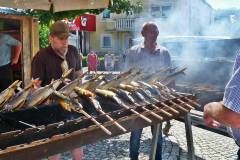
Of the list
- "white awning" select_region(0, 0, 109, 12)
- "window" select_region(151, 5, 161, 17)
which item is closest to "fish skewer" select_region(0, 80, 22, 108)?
"white awning" select_region(0, 0, 109, 12)

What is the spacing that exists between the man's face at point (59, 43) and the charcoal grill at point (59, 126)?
109 cm

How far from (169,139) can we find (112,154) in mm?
1225

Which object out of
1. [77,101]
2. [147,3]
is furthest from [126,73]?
[147,3]

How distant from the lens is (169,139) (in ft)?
20.8

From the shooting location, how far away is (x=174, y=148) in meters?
5.85

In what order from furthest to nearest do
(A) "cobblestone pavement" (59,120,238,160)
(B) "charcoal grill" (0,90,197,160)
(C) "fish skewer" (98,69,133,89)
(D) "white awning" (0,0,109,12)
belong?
(D) "white awning" (0,0,109,12)
(A) "cobblestone pavement" (59,120,238,160)
(C) "fish skewer" (98,69,133,89)
(B) "charcoal grill" (0,90,197,160)

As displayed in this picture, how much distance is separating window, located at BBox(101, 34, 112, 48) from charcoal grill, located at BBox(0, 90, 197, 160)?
1519 inches

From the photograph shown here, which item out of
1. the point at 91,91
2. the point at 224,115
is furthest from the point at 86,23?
the point at 224,115

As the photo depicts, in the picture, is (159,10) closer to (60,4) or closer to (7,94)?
(60,4)

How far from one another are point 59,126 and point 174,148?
3.49m

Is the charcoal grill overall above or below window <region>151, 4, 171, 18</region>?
below

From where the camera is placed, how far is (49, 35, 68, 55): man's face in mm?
4145

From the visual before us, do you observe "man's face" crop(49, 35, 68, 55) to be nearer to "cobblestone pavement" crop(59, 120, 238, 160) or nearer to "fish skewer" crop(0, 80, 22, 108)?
"fish skewer" crop(0, 80, 22, 108)

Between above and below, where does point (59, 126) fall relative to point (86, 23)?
below
